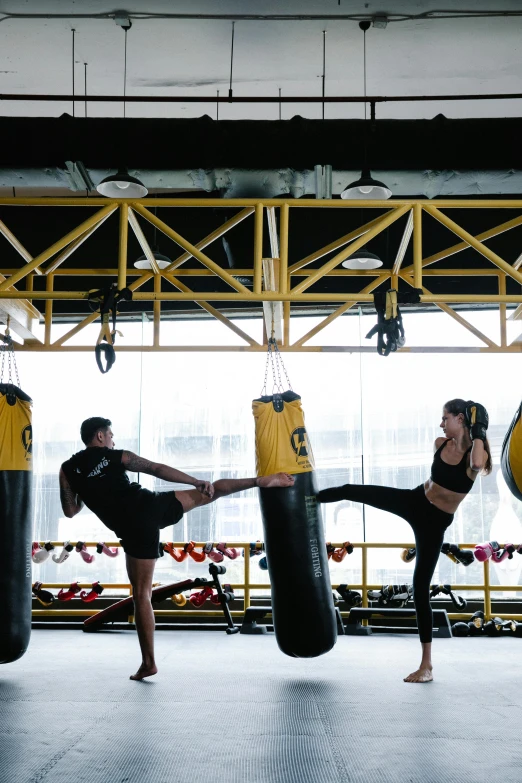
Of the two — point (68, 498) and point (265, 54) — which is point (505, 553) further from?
point (265, 54)

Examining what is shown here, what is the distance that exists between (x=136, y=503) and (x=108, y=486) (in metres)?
0.23

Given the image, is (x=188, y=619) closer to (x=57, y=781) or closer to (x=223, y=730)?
(x=223, y=730)

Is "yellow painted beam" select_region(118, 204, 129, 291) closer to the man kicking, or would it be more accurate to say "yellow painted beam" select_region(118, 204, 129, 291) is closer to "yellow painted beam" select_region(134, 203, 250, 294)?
"yellow painted beam" select_region(134, 203, 250, 294)

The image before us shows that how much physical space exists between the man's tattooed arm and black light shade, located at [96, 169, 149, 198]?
2097 millimetres

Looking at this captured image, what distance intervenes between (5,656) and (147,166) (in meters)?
3.54

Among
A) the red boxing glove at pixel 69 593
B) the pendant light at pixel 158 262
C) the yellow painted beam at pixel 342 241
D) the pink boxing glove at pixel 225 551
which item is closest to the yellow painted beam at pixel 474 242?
the yellow painted beam at pixel 342 241

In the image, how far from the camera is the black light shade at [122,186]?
5324mm

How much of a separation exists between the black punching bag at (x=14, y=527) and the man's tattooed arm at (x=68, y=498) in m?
0.25

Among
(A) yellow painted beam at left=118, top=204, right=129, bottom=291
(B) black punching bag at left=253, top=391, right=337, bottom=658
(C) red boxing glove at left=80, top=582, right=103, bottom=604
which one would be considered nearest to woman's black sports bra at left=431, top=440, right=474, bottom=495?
(B) black punching bag at left=253, top=391, right=337, bottom=658

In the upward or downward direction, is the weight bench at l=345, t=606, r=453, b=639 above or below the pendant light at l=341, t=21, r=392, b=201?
below

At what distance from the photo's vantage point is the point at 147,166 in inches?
214

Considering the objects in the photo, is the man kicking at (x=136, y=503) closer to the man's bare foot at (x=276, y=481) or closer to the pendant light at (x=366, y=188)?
the man's bare foot at (x=276, y=481)

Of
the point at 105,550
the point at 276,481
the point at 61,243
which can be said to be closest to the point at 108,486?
the point at 276,481

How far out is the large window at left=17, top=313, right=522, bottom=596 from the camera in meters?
9.65
